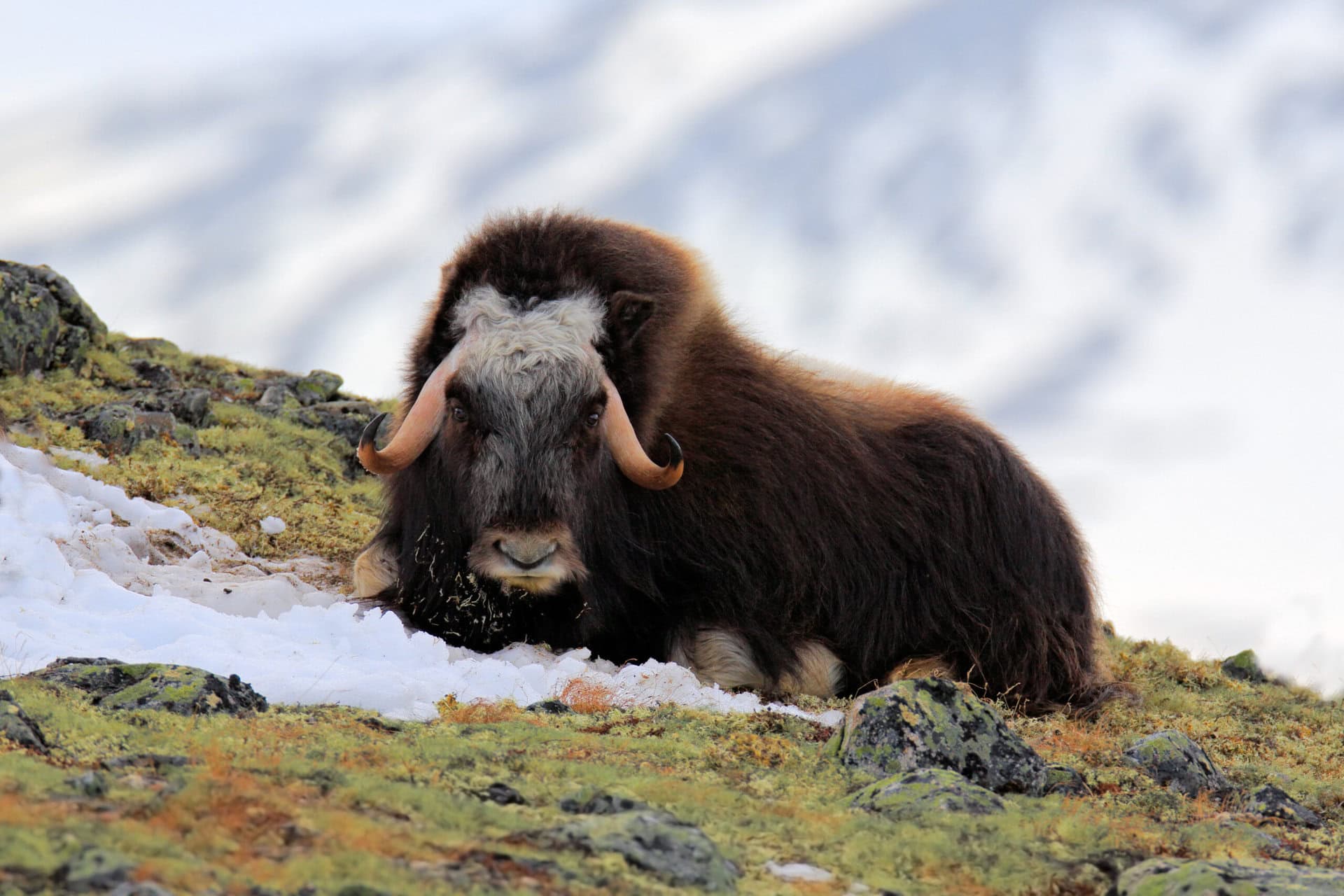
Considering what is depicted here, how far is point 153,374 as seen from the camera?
41.8ft

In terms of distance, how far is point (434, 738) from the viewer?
4.02 meters

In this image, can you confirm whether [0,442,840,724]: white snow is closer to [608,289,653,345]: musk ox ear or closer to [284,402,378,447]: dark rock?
[608,289,653,345]: musk ox ear

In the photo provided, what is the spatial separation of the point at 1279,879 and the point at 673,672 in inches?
122

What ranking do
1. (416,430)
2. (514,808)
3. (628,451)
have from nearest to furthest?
(514,808) < (628,451) < (416,430)

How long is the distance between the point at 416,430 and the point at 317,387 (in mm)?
8365

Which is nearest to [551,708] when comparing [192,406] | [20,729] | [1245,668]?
[20,729]

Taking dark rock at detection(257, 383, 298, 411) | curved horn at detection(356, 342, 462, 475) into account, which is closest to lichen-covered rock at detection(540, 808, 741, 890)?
curved horn at detection(356, 342, 462, 475)

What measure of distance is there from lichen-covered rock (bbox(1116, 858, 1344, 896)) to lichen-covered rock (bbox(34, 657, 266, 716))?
2.56m

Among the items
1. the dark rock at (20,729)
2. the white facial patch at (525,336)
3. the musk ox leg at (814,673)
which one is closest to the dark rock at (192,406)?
the white facial patch at (525,336)

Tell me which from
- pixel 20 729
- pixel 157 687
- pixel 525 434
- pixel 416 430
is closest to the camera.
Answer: pixel 20 729

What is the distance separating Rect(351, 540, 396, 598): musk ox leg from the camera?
7.02 meters

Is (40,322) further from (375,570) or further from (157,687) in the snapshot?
(157,687)

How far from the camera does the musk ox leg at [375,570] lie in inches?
276

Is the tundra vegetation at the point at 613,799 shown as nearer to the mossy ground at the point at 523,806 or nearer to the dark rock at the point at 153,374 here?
the mossy ground at the point at 523,806
